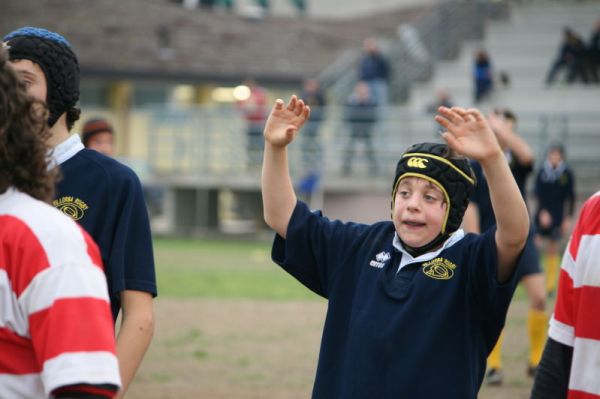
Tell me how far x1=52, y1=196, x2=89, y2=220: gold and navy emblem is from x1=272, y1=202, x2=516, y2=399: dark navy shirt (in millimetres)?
1038

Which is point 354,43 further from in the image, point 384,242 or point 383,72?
point 384,242

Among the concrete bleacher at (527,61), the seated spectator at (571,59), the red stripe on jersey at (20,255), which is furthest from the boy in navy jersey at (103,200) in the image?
the concrete bleacher at (527,61)

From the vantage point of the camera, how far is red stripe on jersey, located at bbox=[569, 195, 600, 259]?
4.05 meters

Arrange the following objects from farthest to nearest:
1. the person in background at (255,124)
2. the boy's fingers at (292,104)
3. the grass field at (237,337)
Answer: the person in background at (255,124) → the grass field at (237,337) → the boy's fingers at (292,104)

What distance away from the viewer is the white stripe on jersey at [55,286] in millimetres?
2828

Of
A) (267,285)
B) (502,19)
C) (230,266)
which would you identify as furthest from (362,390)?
(502,19)

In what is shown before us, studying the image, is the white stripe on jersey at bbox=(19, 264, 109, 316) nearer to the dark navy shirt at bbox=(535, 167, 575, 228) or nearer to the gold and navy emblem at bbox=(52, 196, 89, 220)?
the gold and navy emblem at bbox=(52, 196, 89, 220)

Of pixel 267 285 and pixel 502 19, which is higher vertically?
pixel 502 19

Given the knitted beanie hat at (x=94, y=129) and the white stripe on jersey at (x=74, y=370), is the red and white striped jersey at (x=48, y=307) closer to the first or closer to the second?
the white stripe on jersey at (x=74, y=370)

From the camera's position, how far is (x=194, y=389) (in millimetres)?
10203

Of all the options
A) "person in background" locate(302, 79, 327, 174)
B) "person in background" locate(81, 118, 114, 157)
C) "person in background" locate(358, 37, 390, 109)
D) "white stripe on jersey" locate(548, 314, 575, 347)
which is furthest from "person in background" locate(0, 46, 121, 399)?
"person in background" locate(358, 37, 390, 109)

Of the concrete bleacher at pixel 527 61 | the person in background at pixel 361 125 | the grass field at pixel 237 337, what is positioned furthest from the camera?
the concrete bleacher at pixel 527 61

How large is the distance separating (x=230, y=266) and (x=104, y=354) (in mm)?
19264

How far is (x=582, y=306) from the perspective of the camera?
4.00 metres
